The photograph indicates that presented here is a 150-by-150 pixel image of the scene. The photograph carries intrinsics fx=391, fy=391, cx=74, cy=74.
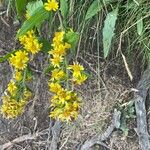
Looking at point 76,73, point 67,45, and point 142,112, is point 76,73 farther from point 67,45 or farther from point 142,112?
point 142,112

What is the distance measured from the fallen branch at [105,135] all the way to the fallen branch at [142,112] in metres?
0.08

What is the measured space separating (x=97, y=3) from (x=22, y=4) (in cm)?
24

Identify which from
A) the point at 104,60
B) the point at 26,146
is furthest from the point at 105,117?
the point at 26,146

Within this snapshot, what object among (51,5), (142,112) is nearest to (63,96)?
(51,5)

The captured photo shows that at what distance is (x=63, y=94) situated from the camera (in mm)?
1161

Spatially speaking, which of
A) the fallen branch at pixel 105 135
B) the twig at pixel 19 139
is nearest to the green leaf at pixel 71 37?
the fallen branch at pixel 105 135

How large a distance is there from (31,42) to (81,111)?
421 millimetres

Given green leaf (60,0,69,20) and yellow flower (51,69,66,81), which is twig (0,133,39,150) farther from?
green leaf (60,0,69,20)

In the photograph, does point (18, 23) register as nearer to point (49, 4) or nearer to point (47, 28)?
point (47, 28)

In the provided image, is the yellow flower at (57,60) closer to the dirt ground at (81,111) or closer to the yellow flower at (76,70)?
the yellow flower at (76,70)

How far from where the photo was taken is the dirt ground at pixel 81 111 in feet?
4.87

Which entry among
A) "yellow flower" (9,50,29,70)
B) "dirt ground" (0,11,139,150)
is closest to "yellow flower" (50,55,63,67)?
"yellow flower" (9,50,29,70)

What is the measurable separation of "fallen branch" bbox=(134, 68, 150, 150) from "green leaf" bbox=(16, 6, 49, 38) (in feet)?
1.49

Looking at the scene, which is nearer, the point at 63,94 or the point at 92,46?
the point at 63,94
